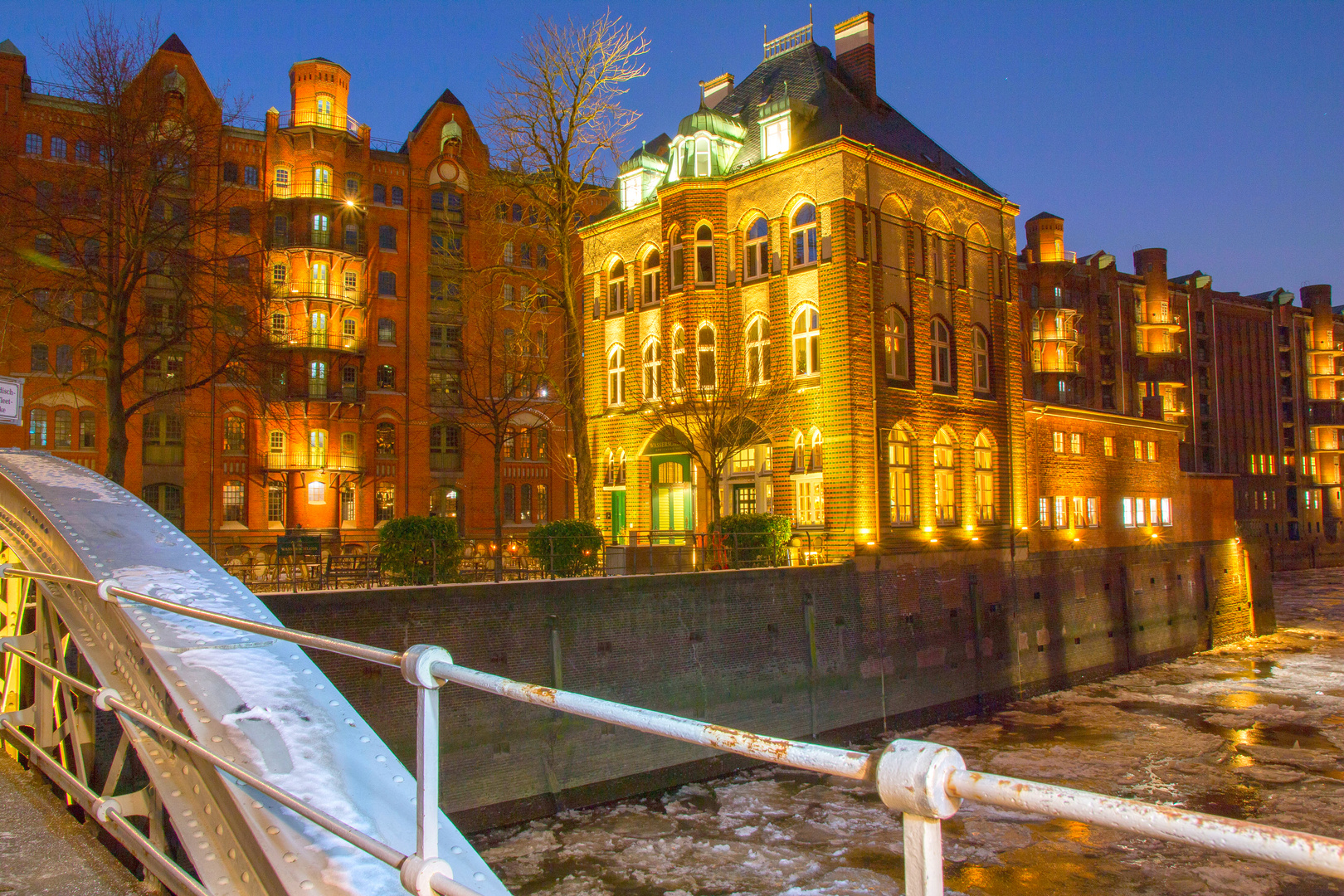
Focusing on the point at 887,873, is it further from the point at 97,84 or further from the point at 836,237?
the point at 97,84

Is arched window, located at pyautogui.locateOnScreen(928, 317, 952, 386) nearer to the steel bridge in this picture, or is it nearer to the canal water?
the canal water

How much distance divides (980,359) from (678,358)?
1034 centimetres

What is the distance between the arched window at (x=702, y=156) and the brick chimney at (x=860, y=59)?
601cm

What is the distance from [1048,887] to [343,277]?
41216mm

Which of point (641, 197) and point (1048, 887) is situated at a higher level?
point (641, 197)

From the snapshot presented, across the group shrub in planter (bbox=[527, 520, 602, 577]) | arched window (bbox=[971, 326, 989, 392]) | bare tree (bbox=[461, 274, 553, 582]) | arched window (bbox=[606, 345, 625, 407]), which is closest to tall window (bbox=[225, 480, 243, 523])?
bare tree (bbox=[461, 274, 553, 582])

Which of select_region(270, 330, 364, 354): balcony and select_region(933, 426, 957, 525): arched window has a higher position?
select_region(270, 330, 364, 354): balcony

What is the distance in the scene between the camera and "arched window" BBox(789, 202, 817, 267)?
2798 centimetres

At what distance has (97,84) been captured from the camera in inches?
848

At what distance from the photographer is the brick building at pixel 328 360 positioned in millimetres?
40656

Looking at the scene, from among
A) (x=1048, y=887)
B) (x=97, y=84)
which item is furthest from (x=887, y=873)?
(x=97, y=84)

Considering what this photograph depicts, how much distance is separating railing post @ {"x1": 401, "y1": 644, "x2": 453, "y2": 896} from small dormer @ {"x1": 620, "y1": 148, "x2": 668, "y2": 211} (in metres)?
31.5

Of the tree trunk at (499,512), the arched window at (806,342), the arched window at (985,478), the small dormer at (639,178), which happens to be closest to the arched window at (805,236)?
the arched window at (806,342)

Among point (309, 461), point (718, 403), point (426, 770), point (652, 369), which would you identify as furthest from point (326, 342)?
point (426, 770)
